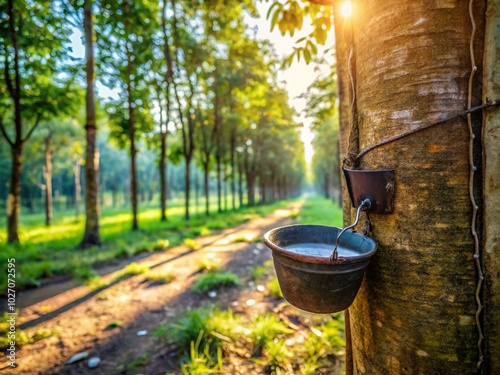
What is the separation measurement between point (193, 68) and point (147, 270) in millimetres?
10522

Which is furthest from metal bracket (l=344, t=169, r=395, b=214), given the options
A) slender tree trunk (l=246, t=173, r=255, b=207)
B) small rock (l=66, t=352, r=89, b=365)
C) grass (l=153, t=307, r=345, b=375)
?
slender tree trunk (l=246, t=173, r=255, b=207)

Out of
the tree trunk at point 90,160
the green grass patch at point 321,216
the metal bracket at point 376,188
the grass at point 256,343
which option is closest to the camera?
the metal bracket at point 376,188

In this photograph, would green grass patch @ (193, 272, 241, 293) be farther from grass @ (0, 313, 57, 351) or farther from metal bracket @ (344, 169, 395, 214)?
metal bracket @ (344, 169, 395, 214)

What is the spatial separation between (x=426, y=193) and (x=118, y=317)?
4.41 meters

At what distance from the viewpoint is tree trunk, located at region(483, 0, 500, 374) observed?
42.7 inches

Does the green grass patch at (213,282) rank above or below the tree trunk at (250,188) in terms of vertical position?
below

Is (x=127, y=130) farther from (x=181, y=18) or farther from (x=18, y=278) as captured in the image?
(x=18, y=278)

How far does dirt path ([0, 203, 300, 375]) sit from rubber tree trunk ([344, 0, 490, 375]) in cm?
257

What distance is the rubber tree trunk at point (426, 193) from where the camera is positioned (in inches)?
44.9

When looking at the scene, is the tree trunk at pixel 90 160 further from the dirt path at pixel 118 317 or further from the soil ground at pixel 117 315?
the dirt path at pixel 118 317

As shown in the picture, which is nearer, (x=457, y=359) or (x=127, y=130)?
A: (x=457, y=359)

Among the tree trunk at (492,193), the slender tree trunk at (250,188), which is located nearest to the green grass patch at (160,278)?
the tree trunk at (492,193)

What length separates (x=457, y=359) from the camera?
1.14m

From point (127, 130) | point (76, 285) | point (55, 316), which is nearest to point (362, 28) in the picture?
point (55, 316)
